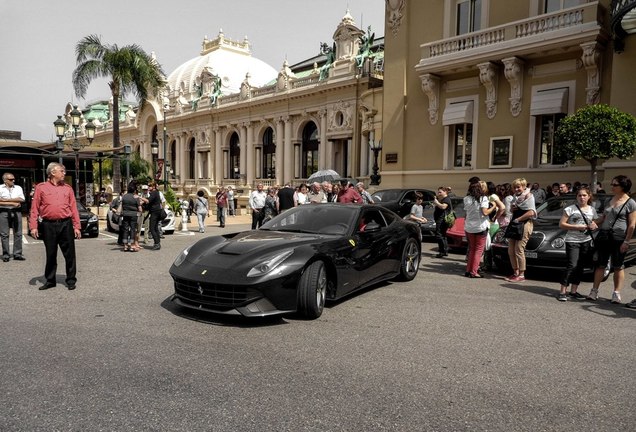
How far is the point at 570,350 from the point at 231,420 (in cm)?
344

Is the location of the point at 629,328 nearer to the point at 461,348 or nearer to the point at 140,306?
the point at 461,348

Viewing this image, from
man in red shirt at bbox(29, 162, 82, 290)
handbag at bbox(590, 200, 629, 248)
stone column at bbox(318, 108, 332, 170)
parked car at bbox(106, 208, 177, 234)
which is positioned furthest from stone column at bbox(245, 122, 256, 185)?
handbag at bbox(590, 200, 629, 248)

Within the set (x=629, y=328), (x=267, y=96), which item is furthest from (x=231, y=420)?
(x=267, y=96)

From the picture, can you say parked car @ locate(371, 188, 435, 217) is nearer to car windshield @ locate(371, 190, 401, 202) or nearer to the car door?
car windshield @ locate(371, 190, 401, 202)

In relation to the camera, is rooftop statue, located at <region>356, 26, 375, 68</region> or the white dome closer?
rooftop statue, located at <region>356, 26, 375, 68</region>

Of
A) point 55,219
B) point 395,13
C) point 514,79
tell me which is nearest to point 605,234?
point 55,219

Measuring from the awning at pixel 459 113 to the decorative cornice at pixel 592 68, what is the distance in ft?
14.9

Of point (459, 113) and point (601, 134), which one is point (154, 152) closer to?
point (459, 113)

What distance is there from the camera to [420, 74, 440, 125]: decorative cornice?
70.1 ft

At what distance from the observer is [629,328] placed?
5594mm

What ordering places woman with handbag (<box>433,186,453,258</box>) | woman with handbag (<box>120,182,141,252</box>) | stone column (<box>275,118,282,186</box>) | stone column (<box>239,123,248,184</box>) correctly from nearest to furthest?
woman with handbag (<box>433,186,453,258</box>) → woman with handbag (<box>120,182,141,252</box>) → stone column (<box>275,118,282,186</box>) → stone column (<box>239,123,248,184</box>)

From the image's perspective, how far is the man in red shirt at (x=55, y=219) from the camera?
23.2 ft

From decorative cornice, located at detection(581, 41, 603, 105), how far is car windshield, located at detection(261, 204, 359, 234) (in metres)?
14.3

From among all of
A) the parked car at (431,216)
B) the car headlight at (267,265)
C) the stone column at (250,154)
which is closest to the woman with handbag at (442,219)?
the parked car at (431,216)
